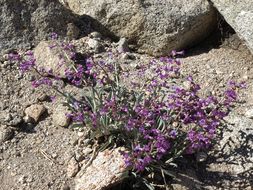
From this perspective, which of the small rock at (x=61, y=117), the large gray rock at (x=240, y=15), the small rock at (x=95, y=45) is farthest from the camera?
the small rock at (x=95, y=45)

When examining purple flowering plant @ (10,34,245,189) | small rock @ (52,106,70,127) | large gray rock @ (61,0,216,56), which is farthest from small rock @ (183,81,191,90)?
small rock @ (52,106,70,127)

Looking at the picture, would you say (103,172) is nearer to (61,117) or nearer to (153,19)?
(61,117)

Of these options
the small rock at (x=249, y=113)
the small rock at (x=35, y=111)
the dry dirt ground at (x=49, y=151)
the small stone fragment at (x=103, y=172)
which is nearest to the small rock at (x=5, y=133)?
the dry dirt ground at (x=49, y=151)

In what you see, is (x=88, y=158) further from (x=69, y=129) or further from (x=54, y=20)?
(x=54, y=20)

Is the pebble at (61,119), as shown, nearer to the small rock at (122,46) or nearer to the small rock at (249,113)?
the small rock at (122,46)

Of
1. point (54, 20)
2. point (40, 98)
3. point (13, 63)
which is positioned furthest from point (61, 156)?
point (54, 20)

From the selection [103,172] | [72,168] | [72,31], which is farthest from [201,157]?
[72,31]
